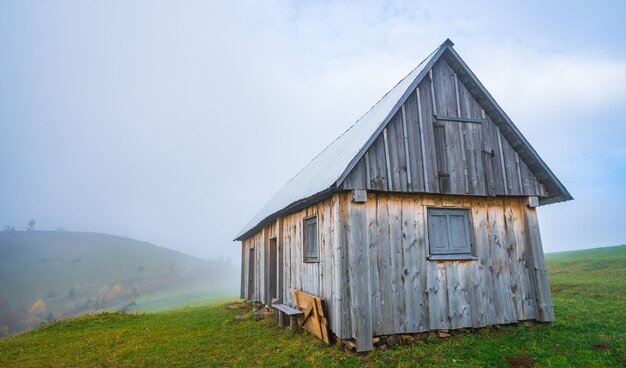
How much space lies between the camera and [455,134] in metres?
9.63

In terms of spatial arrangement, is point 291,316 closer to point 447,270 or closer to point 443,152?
point 447,270

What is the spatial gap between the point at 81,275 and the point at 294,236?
317 ft

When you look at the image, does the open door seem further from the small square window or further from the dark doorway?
the small square window

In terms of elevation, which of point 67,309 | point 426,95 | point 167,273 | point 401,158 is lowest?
point 67,309

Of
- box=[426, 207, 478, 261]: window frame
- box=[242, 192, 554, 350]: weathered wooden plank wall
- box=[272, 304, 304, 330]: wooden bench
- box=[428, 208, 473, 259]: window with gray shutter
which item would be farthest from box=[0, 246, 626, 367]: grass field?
box=[428, 208, 473, 259]: window with gray shutter

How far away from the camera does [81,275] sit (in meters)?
87.1

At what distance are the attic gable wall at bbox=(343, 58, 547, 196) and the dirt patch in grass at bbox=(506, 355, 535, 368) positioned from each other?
389 centimetres

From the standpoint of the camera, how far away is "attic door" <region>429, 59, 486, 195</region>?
923 centimetres

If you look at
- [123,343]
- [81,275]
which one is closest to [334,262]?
[123,343]

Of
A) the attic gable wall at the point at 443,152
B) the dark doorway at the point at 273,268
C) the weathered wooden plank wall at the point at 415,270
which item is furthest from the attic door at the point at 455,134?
the dark doorway at the point at 273,268

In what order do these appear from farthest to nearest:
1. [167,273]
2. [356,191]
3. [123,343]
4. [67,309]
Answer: [167,273] < [67,309] < [123,343] < [356,191]

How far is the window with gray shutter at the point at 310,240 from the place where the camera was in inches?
401

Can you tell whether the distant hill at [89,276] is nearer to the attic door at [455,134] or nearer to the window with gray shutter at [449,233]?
the window with gray shutter at [449,233]

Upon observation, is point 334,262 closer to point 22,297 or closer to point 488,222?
point 488,222
